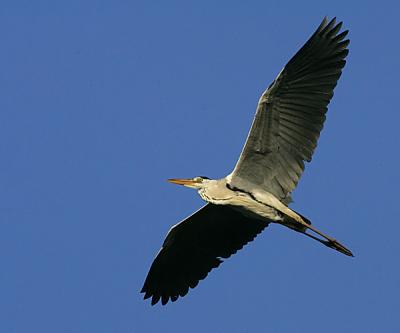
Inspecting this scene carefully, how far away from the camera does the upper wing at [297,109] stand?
38.7 feet

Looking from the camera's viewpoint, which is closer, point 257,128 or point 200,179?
point 257,128

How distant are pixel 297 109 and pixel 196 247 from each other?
9.13ft

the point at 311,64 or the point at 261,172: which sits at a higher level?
the point at 311,64

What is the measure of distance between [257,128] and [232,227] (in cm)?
203

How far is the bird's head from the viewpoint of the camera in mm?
12484

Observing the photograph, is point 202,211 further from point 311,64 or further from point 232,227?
point 311,64

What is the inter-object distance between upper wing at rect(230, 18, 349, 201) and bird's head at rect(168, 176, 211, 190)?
567 mm

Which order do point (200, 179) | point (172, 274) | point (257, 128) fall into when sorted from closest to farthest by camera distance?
point (257, 128) → point (200, 179) → point (172, 274)

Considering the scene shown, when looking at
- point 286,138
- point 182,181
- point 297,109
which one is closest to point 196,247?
Answer: point 182,181

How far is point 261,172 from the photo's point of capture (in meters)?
12.1

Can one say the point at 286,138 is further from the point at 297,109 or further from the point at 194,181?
→ the point at 194,181

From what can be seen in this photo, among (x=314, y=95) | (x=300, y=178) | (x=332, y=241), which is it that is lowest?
(x=332, y=241)

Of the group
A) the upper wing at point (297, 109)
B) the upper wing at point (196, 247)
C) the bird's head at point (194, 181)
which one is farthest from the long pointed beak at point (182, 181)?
the upper wing at point (297, 109)

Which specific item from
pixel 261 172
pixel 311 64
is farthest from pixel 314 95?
pixel 261 172
